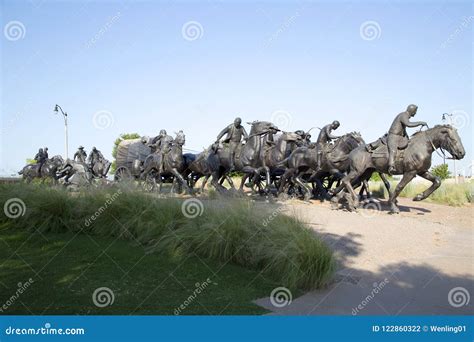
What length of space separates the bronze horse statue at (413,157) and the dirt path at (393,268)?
173 cm

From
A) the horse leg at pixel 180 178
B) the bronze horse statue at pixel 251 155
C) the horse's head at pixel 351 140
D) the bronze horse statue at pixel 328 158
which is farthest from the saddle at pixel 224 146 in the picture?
the horse's head at pixel 351 140

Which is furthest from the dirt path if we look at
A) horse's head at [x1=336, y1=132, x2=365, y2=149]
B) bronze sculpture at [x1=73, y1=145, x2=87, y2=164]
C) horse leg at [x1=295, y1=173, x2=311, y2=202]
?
bronze sculpture at [x1=73, y1=145, x2=87, y2=164]

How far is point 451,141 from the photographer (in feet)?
34.5

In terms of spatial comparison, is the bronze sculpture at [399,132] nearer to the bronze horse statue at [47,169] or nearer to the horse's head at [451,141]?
the horse's head at [451,141]

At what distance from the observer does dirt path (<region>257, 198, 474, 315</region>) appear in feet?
15.3

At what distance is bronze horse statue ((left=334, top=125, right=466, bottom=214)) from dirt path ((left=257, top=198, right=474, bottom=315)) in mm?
1730

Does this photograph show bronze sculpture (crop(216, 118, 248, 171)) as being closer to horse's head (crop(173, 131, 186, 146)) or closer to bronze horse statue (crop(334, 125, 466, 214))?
horse's head (crop(173, 131, 186, 146))

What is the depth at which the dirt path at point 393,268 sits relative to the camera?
15.3 ft

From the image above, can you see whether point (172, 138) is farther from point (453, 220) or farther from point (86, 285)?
point (86, 285)

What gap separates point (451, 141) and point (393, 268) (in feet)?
Answer: 20.1

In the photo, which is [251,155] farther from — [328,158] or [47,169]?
[47,169]

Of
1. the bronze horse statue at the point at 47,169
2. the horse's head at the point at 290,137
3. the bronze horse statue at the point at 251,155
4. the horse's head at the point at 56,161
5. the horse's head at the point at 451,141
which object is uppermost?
the horse's head at the point at 451,141

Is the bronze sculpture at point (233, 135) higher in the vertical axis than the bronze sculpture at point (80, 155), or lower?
higher

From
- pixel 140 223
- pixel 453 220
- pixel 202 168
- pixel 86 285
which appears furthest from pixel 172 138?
pixel 86 285
